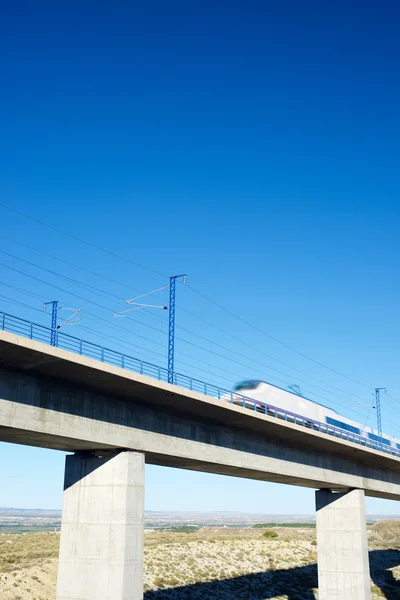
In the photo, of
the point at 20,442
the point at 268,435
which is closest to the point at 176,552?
the point at 268,435

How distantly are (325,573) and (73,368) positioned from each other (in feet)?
96.6

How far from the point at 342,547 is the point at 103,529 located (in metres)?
23.9

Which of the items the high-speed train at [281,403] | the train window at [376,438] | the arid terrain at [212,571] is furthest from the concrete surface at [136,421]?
the train window at [376,438]

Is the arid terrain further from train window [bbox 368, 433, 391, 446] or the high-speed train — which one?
the high-speed train

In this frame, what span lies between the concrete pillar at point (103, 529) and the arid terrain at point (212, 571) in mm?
13275

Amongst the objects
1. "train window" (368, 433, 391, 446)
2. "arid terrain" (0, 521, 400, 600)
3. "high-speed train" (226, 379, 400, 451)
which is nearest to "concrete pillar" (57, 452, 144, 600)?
"high-speed train" (226, 379, 400, 451)

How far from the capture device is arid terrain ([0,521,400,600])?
42.2m

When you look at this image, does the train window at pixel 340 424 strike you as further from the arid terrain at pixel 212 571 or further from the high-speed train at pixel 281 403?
the arid terrain at pixel 212 571

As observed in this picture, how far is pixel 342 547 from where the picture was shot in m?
44.6

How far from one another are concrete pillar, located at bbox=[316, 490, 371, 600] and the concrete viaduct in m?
12.0

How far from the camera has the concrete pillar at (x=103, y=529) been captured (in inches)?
1011

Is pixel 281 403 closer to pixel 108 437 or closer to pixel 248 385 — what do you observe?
pixel 248 385

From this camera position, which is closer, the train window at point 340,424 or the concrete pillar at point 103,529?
the concrete pillar at point 103,529

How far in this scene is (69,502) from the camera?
91.2 feet
